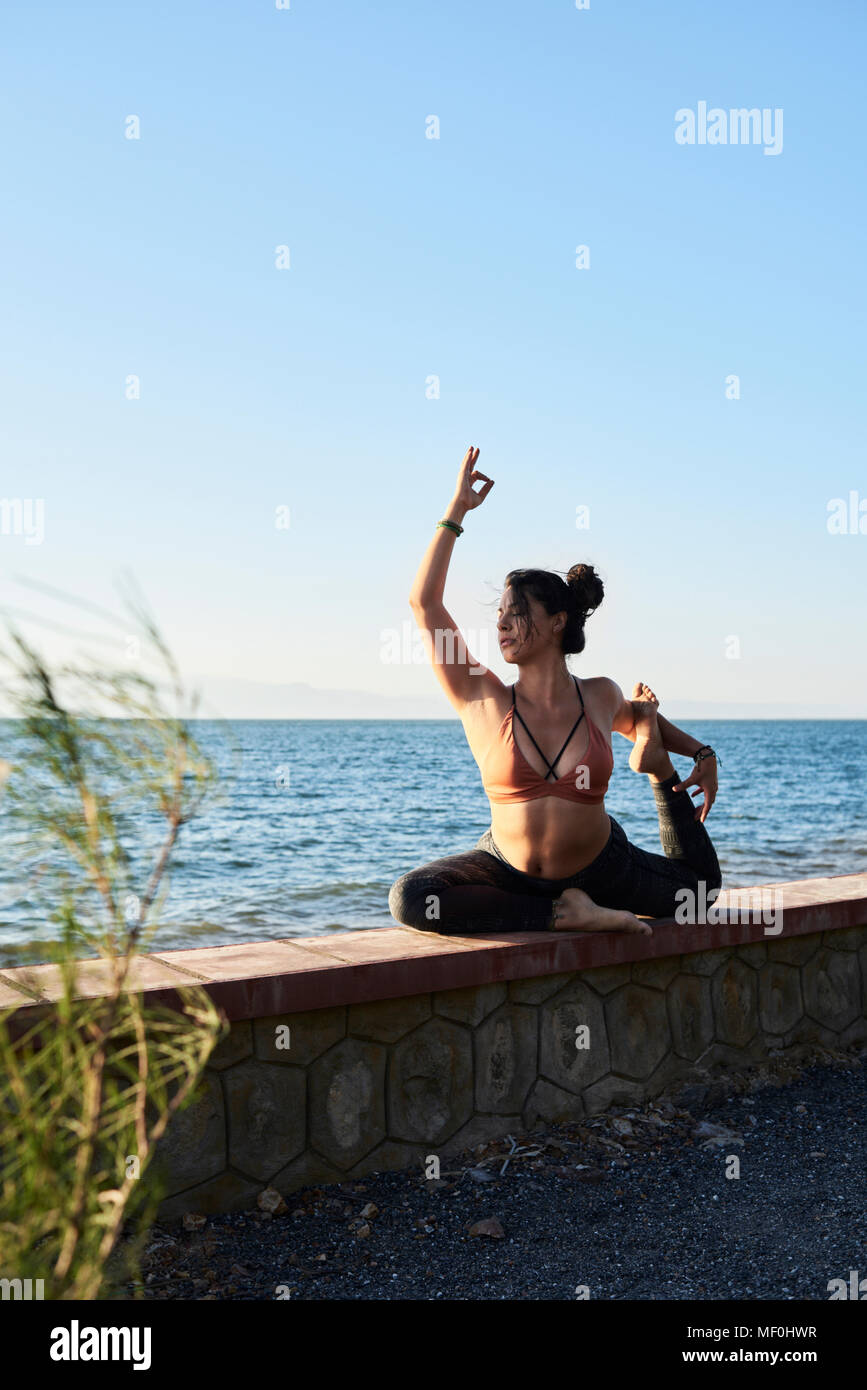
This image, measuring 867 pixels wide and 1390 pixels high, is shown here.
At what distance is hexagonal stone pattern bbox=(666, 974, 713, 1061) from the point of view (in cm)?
486

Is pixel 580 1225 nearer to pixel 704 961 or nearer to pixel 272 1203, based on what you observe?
pixel 272 1203

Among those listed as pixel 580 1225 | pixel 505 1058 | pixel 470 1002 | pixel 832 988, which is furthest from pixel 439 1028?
pixel 832 988

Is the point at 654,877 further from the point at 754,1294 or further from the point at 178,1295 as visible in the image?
the point at 178,1295

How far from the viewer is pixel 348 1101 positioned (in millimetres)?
3945

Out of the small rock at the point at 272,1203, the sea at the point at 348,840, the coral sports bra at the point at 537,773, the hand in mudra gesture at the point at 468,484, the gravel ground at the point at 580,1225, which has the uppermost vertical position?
the hand in mudra gesture at the point at 468,484

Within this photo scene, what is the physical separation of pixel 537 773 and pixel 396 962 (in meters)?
0.91

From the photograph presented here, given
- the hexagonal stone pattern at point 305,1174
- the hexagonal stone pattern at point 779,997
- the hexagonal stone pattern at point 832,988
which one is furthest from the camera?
the hexagonal stone pattern at point 832,988

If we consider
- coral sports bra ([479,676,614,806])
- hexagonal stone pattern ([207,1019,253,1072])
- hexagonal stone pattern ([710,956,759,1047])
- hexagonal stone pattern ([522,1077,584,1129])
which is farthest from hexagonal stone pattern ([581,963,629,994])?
hexagonal stone pattern ([207,1019,253,1072])

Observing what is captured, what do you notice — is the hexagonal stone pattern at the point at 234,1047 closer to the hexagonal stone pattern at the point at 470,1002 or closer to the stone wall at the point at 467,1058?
the stone wall at the point at 467,1058

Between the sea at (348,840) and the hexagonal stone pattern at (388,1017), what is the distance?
43.2 inches

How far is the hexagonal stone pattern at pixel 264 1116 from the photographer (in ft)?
12.1

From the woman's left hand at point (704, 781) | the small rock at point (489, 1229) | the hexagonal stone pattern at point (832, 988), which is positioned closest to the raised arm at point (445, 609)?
the woman's left hand at point (704, 781)
